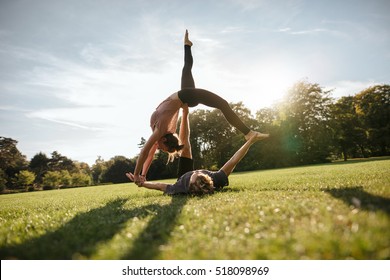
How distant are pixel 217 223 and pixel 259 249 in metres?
0.79

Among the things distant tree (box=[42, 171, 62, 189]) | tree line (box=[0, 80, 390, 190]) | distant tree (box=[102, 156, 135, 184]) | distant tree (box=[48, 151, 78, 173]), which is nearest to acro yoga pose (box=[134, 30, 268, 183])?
tree line (box=[0, 80, 390, 190])

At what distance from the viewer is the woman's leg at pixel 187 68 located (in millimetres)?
6520

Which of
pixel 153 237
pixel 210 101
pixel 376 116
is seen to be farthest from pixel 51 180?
pixel 376 116

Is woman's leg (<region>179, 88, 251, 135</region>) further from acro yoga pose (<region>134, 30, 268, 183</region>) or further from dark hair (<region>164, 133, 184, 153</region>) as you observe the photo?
dark hair (<region>164, 133, 184, 153</region>)

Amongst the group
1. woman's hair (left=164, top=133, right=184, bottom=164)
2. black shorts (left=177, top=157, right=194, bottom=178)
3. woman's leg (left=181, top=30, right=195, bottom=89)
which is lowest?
black shorts (left=177, top=157, right=194, bottom=178)

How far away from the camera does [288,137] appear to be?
125 feet

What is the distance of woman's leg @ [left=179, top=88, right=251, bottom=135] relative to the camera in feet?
18.3

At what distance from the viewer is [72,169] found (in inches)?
2594

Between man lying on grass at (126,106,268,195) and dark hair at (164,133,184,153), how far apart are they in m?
0.71

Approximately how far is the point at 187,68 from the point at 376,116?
163 ft

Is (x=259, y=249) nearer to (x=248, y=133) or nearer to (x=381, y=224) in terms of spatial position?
(x=381, y=224)

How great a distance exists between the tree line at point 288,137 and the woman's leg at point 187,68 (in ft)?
104

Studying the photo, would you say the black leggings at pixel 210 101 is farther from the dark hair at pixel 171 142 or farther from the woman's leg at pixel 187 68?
the dark hair at pixel 171 142
